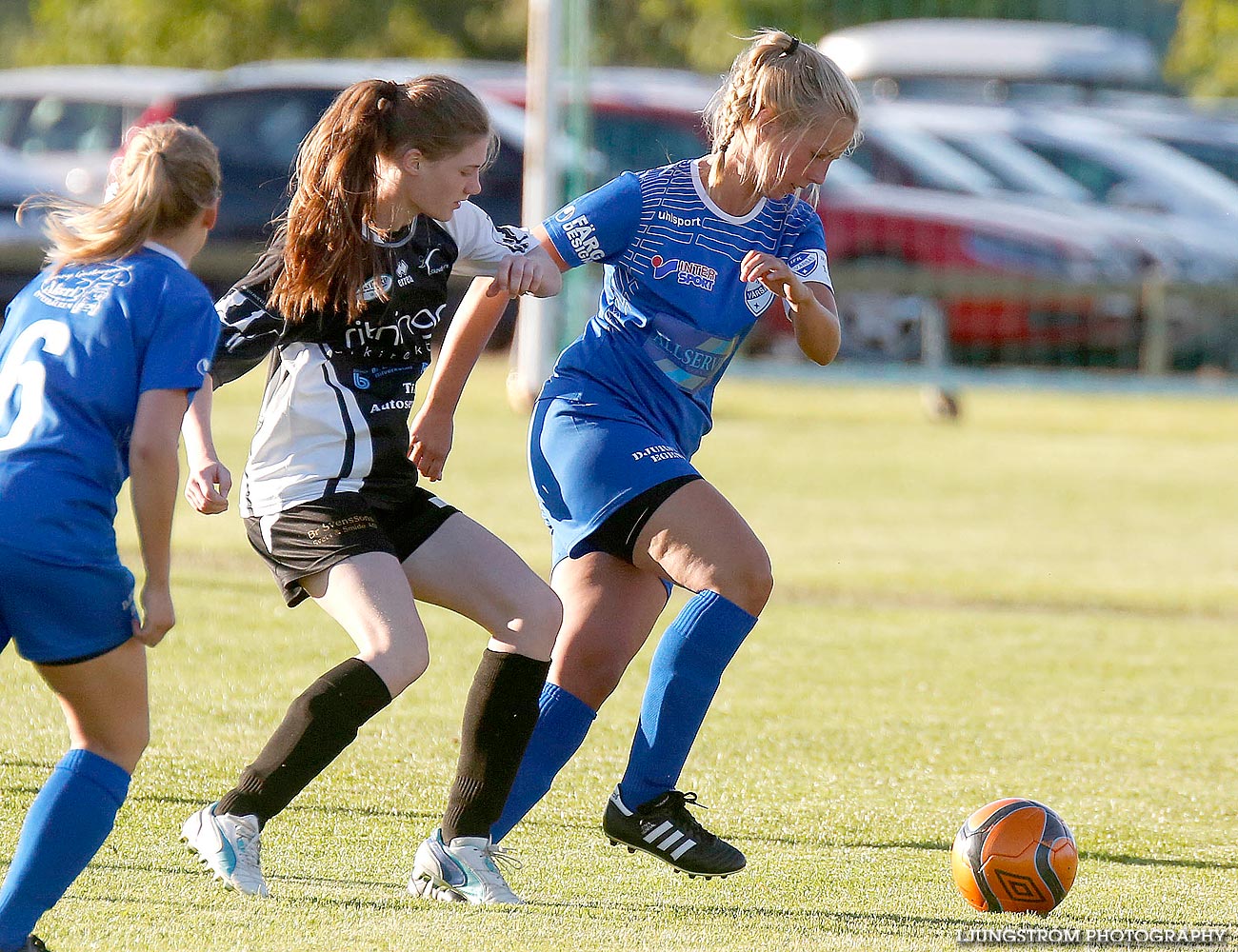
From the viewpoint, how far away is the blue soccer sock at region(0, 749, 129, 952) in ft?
10.4

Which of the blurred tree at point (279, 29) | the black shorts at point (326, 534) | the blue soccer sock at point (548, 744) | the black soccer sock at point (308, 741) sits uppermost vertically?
the black shorts at point (326, 534)

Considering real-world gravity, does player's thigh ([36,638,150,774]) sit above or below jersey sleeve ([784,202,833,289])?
below

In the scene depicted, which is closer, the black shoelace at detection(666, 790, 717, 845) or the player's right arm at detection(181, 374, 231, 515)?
the player's right arm at detection(181, 374, 231, 515)

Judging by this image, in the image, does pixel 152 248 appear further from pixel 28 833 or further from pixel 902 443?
pixel 902 443

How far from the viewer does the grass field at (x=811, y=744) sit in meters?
3.72

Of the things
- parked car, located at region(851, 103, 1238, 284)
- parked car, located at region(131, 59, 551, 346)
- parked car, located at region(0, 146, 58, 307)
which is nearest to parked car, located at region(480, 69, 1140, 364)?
parked car, located at region(851, 103, 1238, 284)

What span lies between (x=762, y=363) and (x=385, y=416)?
11616 mm

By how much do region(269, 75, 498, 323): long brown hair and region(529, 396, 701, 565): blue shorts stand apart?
2.13 feet

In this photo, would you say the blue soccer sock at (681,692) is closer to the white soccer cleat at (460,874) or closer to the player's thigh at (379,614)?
the white soccer cleat at (460,874)

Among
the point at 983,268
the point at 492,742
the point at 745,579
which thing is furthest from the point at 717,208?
the point at 983,268

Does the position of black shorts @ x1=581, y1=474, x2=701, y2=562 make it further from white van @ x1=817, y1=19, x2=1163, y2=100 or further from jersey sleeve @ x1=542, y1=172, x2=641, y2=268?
white van @ x1=817, y1=19, x2=1163, y2=100

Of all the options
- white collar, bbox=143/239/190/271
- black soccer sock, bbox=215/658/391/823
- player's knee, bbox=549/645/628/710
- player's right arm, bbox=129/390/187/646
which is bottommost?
player's knee, bbox=549/645/628/710

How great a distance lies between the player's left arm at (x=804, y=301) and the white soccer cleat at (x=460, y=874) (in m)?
1.28

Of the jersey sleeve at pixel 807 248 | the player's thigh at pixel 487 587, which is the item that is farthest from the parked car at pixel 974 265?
the player's thigh at pixel 487 587
